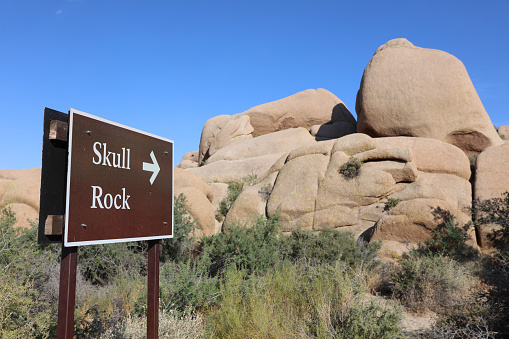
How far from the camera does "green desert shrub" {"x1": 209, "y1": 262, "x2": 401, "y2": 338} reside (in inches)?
151

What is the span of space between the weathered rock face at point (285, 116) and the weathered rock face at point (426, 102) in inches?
287


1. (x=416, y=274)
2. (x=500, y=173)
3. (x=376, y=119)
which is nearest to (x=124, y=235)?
(x=416, y=274)

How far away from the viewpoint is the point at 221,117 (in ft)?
106

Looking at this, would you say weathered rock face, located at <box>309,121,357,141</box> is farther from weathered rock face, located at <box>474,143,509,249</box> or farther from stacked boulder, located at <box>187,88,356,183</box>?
weathered rock face, located at <box>474,143,509,249</box>

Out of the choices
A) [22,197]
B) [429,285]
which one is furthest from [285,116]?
[429,285]

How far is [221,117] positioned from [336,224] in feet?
74.0

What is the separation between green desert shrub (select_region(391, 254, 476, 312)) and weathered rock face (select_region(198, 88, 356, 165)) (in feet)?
61.5

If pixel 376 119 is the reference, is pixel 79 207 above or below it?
below

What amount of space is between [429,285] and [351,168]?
634 cm

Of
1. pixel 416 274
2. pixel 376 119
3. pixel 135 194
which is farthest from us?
pixel 376 119

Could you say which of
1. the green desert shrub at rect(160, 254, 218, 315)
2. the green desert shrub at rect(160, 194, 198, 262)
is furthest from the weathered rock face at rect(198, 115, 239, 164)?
the green desert shrub at rect(160, 254, 218, 315)

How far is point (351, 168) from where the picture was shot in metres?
12.3

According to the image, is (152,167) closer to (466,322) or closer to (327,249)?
(466,322)

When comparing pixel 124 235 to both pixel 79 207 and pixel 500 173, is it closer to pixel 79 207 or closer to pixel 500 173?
pixel 79 207
